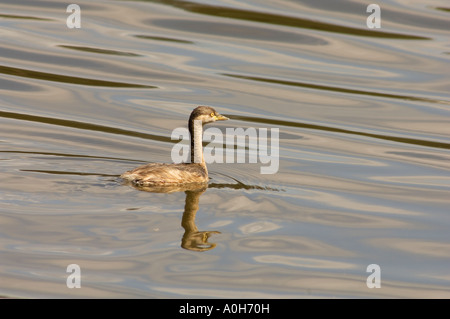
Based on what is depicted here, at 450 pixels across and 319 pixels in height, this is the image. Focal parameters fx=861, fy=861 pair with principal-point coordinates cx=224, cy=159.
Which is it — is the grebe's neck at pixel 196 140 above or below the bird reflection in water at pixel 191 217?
above

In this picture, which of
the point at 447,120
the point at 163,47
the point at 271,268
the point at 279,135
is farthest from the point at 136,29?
the point at 271,268

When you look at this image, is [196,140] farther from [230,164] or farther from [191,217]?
[191,217]

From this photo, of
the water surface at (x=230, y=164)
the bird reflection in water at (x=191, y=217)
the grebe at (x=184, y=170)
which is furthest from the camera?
the grebe at (x=184, y=170)

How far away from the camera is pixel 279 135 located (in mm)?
14203

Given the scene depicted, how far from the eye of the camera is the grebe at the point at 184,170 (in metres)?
Answer: 11.0

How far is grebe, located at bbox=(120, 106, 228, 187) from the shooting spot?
434 inches

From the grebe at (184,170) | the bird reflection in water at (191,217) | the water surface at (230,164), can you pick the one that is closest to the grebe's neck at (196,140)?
the grebe at (184,170)

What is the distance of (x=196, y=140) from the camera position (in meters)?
12.2

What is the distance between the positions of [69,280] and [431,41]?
483 inches

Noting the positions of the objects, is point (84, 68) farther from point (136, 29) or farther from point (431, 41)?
point (431, 41)

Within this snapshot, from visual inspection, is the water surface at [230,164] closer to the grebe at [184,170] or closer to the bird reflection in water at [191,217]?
the bird reflection in water at [191,217]

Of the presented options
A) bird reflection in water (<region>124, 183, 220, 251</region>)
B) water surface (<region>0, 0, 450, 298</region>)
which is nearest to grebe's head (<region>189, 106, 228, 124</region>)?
water surface (<region>0, 0, 450, 298</region>)

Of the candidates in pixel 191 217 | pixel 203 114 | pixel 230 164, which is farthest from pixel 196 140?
pixel 191 217

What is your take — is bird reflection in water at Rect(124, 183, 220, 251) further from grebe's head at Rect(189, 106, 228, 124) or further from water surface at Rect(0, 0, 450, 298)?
grebe's head at Rect(189, 106, 228, 124)
